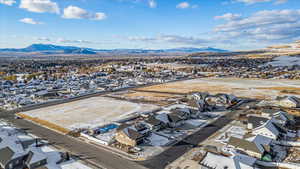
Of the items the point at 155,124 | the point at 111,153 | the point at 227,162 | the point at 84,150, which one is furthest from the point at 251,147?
the point at 84,150

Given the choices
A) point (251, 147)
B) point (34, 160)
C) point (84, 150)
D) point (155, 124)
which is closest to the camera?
→ point (34, 160)

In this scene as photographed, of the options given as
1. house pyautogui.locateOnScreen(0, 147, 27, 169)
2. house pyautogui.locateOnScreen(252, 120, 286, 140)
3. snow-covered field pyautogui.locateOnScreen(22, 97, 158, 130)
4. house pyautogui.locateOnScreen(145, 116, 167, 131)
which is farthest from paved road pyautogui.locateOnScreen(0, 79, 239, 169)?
house pyautogui.locateOnScreen(252, 120, 286, 140)

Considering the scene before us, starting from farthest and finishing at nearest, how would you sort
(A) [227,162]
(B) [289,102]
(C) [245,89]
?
(C) [245,89]
(B) [289,102]
(A) [227,162]

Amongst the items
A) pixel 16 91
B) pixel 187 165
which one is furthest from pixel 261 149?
pixel 16 91

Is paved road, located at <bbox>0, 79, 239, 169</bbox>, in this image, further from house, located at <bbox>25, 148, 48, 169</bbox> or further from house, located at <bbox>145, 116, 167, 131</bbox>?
house, located at <bbox>145, 116, 167, 131</bbox>

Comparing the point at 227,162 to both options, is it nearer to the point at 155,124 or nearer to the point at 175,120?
the point at 155,124
